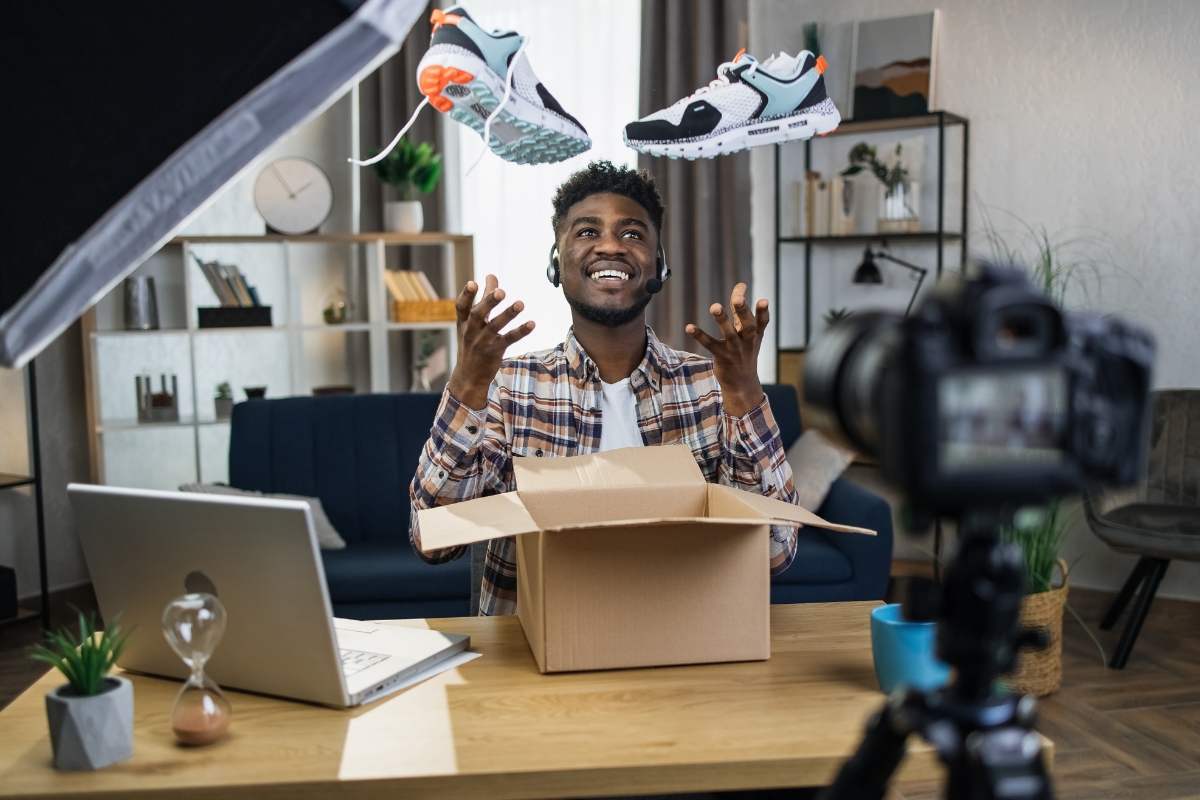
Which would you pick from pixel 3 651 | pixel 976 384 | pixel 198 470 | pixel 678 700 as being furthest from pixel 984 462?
pixel 198 470

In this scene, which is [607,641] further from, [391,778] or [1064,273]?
[1064,273]

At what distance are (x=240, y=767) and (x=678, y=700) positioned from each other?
1.41ft

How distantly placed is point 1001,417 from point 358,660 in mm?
843

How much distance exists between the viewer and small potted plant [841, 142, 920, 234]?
3855mm

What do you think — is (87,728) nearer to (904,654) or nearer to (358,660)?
(358,660)

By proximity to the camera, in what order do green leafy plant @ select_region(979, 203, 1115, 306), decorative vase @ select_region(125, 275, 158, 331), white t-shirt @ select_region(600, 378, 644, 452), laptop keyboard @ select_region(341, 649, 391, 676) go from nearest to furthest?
laptop keyboard @ select_region(341, 649, 391, 676) < white t-shirt @ select_region(600, 378, 644, 452) < green leafy plant @ select_region(979, 203, 1115, 306) < decorative vase @ select_region(125, 275, 158, 331)

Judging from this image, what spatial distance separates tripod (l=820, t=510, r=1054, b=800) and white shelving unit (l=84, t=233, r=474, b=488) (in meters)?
3.55

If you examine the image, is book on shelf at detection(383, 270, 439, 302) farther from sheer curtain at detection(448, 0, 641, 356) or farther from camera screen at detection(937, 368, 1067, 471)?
camera screen at detection(937, 368, 1067, 471)

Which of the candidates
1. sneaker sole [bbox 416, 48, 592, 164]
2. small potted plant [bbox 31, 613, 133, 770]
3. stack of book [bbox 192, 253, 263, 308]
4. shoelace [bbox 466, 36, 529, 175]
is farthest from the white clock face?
small potted plant [bbox 31, 613, 133, 770]

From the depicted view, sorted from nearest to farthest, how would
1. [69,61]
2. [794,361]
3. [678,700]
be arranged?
[69,61], [678,700], [794,361]

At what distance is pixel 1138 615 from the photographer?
2.90 m

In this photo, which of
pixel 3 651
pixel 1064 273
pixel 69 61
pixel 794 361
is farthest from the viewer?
pixel 794 361

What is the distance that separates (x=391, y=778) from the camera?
0.91 metres

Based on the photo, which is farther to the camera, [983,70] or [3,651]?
[983,70]
